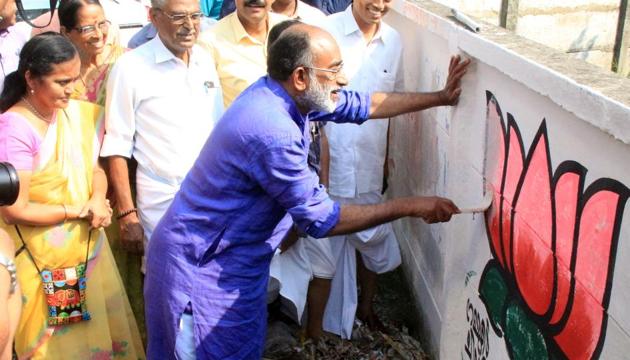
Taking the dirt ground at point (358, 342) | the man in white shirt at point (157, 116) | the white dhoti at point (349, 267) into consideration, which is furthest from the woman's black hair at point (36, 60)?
the dirt ground at point (358, 342)

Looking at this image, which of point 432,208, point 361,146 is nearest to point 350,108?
point 432,208

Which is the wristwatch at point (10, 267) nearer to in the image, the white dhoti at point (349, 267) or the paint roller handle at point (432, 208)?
the paint roller handle at point (432, 208)

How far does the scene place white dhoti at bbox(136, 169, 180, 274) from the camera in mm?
3344

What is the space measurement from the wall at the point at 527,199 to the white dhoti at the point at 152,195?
1292mm

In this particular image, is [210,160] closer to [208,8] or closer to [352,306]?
[352,306]

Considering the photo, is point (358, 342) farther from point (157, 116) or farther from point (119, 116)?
point (119, 116)

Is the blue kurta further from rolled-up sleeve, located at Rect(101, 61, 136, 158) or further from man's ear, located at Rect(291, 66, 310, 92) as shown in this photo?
rolled-up sleeve, located at Rect(101, 61, 136, 158)

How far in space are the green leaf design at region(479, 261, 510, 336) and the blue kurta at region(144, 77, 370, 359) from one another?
0.60 metres

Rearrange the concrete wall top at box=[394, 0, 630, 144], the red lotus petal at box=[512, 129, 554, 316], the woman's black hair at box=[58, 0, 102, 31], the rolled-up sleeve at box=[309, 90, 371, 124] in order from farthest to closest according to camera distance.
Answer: the woman's black hair at box=[58, 0, 102, 31]
the rolled-up sleeve at box=[309, 90, 371, 124]
the red lotus petal at box=[512, 129, 554, 316]
the concrete wall top at box=[394, 0, 630, 144]

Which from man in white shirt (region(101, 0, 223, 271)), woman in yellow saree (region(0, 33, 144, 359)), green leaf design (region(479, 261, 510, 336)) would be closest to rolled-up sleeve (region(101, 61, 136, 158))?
man in white shirt (region(101, 0, 223, 271))

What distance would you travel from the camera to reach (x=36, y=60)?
298 cm

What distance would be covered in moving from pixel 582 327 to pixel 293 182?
1.01m

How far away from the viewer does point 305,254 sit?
3848mm

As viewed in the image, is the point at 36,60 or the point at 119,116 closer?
the point at 36,60
